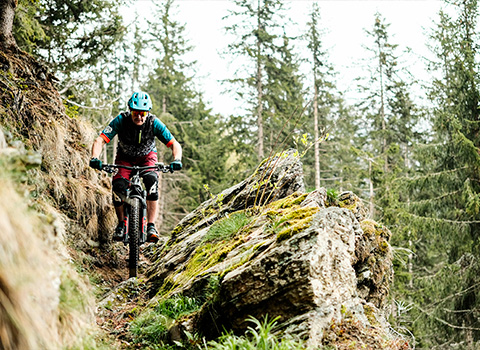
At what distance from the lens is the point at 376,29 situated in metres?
25.0

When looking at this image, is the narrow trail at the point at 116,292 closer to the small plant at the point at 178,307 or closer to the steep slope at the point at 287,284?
the steep slope at the point at 287,284

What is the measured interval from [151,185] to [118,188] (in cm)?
49

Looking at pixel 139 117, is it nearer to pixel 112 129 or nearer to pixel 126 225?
pixel 112 129

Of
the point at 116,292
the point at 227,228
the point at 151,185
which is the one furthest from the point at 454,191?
the point at 116,292

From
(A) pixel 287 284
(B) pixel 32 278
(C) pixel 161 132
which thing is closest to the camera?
(B) pixel 32 278

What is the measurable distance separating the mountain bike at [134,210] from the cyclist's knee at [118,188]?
45 millimetres

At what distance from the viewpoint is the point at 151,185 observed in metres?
6.16

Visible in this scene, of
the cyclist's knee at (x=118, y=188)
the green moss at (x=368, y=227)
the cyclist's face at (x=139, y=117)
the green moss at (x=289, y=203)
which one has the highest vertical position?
the cyclist's face at (x=139, y=117)

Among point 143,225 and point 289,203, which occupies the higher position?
point 289,203

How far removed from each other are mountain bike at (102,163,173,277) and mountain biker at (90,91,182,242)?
0.09 metres

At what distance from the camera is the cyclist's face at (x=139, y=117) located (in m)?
5.99

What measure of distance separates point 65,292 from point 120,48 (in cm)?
2712

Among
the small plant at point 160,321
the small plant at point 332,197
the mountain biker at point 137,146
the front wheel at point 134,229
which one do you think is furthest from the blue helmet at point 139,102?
the small plant at point 332,197

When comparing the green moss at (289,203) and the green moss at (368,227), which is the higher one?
the green moss at (289,203)
